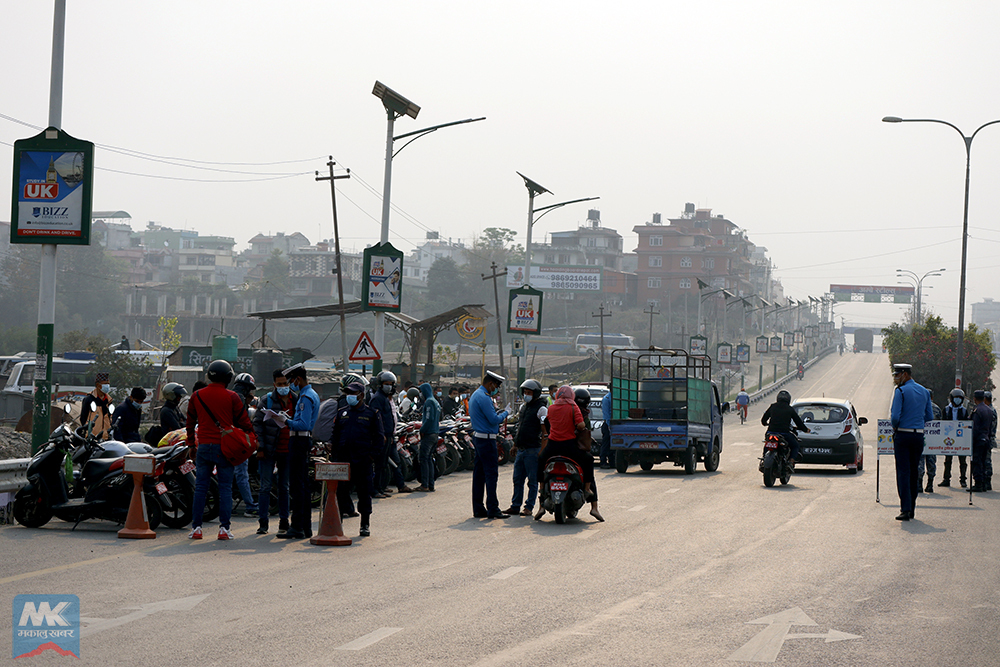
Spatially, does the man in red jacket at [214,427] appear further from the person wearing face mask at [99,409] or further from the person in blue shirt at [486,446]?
the person wearing face mask at [99,409]

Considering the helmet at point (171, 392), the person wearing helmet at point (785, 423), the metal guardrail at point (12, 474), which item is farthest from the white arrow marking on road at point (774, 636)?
the person wearing helmet at point (785, 423)

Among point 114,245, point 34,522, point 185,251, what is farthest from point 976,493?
point 114,245

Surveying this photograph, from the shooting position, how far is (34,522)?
12.1 m

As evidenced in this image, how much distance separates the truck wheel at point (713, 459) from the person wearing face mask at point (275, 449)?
43.1 feet

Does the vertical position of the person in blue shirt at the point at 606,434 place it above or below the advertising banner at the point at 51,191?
below

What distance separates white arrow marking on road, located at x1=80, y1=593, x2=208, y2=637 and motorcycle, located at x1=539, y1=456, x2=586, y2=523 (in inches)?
239

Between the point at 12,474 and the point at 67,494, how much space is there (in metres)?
0.90

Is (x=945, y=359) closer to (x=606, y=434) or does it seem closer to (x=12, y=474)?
(x=606, y=434)

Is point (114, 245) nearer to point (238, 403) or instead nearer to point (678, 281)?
point (678, 281)

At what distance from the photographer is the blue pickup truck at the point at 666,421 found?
22.3 m

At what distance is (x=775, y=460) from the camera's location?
1919 cm

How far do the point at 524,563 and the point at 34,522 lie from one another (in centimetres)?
589

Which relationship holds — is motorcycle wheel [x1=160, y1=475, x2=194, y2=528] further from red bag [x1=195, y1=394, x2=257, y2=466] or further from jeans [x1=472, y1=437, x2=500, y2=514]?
jeans [x1=472, y1=437, x2=500, y2=514]

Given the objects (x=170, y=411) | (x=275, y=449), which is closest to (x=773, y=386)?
(x=170, y=411)
